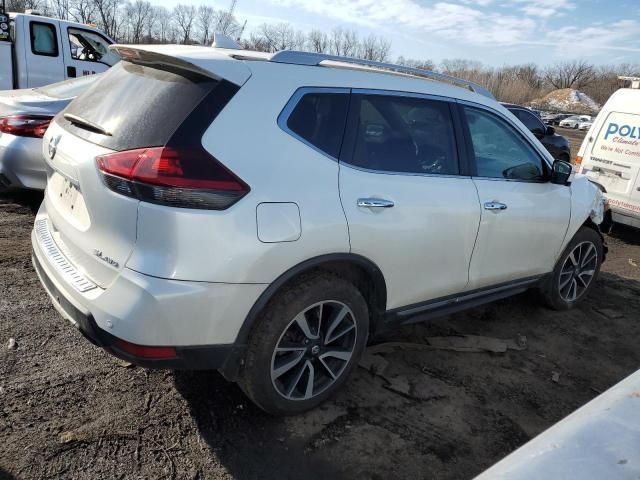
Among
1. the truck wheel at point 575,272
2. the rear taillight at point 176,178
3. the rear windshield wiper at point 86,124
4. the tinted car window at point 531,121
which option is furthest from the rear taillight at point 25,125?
the tinted car window at point 531,121

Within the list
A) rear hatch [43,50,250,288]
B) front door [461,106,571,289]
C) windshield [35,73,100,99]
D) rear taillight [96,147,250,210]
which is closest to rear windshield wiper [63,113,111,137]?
rear hatch [43,50,250,288]

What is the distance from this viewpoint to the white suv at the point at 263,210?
2223 mm

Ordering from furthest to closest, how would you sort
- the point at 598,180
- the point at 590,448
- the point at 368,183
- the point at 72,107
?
the point at 598,180, the point at 72,107, the point at 368,183, the point at 590,448

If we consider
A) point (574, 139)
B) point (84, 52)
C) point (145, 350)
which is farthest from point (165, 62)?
point (574, 139)

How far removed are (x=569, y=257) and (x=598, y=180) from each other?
3.75m

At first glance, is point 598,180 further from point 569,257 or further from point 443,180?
point 443,180

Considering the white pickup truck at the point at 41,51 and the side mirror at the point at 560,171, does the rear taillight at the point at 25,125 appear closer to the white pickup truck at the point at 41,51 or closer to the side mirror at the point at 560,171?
the white pickup truck at the point at 41,51

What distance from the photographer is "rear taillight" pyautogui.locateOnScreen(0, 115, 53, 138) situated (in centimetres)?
515

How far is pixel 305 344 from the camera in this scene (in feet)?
8.98

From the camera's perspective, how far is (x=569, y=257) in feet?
14.7

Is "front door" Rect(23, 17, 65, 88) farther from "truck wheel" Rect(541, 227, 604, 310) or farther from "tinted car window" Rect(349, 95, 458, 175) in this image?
"truck wheel" Rect(541, 227, 604, 310)

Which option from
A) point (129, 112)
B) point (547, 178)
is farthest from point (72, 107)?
point (547, 178)

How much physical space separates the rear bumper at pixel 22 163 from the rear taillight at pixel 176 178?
11.1 ft

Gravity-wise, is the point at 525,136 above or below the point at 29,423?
above
